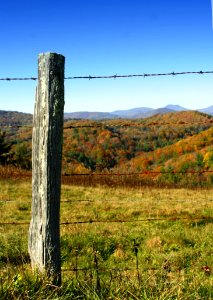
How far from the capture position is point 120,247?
283 inches

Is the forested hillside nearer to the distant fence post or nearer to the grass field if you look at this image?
the grass field

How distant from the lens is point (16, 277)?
12.4 feet

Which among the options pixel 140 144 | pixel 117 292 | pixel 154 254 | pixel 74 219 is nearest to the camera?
pixel 117 292

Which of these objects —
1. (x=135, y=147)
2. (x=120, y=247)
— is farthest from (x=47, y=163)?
A: (x=135, y=147)

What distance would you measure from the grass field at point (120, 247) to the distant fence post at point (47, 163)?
0.21 meters

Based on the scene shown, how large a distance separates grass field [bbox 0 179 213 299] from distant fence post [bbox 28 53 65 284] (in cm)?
21

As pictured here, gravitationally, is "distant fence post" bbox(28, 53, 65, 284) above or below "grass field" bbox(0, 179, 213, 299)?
above

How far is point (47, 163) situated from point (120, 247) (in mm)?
3834

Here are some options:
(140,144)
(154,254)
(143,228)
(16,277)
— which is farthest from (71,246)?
(140,144)

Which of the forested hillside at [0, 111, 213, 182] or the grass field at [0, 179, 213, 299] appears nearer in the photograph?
the grass field at [0, 179, 213, 299]

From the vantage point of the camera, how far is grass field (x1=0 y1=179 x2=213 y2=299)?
3.73 metres

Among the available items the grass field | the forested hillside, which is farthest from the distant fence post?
the forested hillside

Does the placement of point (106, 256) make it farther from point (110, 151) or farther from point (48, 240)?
point (110, 151)

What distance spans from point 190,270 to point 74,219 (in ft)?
13.6
